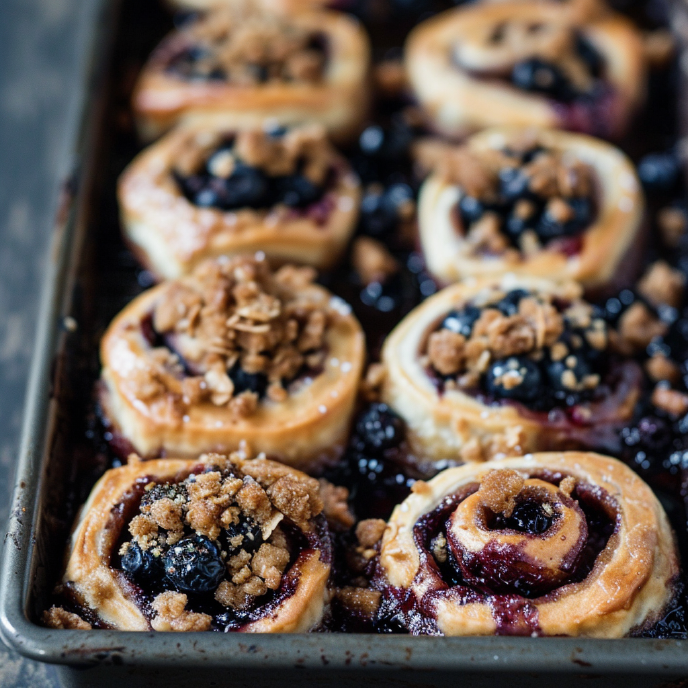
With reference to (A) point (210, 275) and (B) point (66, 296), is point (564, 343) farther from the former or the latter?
(B) point (66, 296)

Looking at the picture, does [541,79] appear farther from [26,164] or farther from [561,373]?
[26,164]

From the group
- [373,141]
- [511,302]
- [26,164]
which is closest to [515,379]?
[511,302]

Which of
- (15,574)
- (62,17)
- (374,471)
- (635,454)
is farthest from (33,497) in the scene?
(62,17)

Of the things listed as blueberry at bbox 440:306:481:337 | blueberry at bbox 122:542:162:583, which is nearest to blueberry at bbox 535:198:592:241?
blueberry at bbox 440:306:481:337

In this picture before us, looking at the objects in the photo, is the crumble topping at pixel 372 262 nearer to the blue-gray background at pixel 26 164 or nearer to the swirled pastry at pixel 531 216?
the swirled pastry at pixel 531 216

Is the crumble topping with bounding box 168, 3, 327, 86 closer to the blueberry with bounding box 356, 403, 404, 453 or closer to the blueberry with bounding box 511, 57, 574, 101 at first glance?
the blueberry with bounding box 511, 57, 574, 101

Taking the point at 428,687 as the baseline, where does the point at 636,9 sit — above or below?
above
